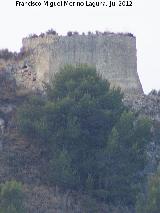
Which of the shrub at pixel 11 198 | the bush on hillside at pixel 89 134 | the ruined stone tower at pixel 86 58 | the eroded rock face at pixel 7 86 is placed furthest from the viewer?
the ruined stone tower at pixel 86 58

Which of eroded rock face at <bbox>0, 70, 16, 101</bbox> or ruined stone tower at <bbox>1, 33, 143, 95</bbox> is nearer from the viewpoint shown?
eroded rock face at <bbox>0, 70, 16, 101</bbox>

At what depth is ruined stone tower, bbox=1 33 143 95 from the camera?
6575 cm

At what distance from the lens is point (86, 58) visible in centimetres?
6581

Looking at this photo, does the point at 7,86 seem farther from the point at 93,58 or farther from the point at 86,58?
the point at 93,58

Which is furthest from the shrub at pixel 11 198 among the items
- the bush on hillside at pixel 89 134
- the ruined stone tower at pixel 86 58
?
the ruined stone tower at pixel 86 58

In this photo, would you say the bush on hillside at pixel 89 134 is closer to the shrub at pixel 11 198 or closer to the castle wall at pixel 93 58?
the castle wall at pixel 93 58

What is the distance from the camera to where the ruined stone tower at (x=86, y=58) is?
6575cm

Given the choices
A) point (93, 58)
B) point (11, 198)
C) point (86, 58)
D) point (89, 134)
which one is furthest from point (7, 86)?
point (11, 198)

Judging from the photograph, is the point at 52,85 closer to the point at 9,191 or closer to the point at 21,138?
the point at 21,138

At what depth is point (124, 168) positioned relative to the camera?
6169 centimetres

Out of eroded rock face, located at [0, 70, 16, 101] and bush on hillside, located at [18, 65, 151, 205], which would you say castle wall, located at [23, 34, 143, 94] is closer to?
eroded rock face, located at [0, 70, 16, 101]

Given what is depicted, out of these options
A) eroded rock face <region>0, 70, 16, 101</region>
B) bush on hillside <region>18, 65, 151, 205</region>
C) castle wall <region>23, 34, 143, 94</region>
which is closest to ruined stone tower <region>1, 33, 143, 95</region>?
castle wall <region>23, 34, 143, 94</region>

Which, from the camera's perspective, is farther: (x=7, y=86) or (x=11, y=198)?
(x=7, y=86)

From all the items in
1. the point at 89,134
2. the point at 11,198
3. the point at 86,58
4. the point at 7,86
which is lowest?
the point at 11,198
